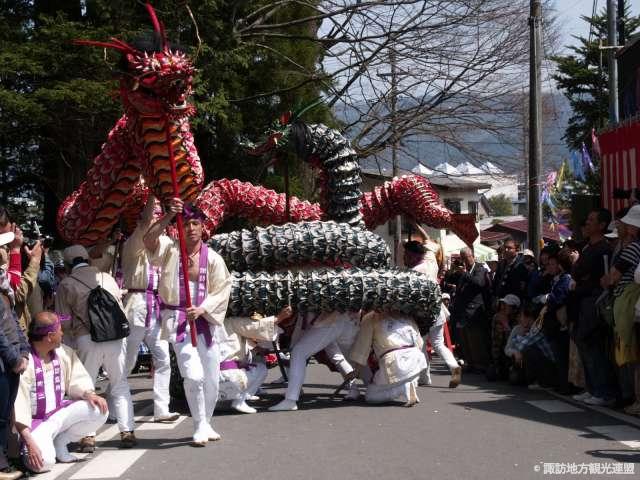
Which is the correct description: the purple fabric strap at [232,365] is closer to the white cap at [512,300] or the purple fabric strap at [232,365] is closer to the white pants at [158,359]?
the white pants at [158,359]

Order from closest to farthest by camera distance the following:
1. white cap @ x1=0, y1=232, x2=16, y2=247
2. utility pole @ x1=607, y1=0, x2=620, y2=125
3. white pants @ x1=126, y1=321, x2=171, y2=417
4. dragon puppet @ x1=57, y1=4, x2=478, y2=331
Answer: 1. white cap @ x1=0, y1=232, x2=16, y2=247
2. dragon puppet @ x1=57, y1=4, x2=478, y2=331
3. white pants @ x1=126, y1=321, x2=171, y2=417
4. utility pole @ x1=607, y1=0, x2=620, y2=125

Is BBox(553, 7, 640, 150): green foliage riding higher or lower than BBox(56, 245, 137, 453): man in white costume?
higher

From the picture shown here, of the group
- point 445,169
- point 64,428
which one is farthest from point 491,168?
point 64,428

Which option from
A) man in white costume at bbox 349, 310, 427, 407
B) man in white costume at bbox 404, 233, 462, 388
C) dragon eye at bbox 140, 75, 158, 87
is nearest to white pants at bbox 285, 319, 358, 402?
man in white costume at bbox 349, 310, 427, 407

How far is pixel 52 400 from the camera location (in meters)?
7.61

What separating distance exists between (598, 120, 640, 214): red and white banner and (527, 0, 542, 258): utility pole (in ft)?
14.5

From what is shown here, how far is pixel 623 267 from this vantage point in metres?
9.25

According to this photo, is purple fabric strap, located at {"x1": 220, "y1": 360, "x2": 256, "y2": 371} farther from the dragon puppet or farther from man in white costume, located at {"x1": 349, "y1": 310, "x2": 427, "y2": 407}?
man in white costume, located at {"x1": 349, "y1": 310, "x2": 427, "y2": 407}

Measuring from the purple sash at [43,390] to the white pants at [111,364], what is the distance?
0.64 m

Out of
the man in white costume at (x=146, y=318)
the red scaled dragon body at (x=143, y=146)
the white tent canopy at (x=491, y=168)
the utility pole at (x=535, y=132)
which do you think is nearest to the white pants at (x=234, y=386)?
the man in white costume at (x=146, y=318)

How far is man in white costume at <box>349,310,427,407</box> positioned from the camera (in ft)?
34.1

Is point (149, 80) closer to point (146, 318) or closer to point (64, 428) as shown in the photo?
point (146, 318)

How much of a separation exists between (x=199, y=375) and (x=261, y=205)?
6891 millimetres

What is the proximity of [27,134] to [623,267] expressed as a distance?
38.0ft
